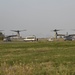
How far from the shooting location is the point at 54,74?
40.5 feet

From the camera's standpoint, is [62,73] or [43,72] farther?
[43,72]

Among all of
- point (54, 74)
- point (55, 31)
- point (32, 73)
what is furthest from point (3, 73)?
point (55, 31)

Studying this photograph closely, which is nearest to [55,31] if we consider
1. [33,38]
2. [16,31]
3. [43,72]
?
[16,31]

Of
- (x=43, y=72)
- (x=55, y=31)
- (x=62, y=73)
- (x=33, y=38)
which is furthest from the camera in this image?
(x=55, y=31)

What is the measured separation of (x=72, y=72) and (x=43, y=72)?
1235 mm

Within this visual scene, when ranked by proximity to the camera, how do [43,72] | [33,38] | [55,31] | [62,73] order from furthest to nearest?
[55,31]
[33,38]
[43,72]
[62,73]

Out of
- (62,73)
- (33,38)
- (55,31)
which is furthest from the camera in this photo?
(55,31)

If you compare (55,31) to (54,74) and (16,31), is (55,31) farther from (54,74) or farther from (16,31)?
(54,74)

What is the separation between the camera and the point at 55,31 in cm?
15512

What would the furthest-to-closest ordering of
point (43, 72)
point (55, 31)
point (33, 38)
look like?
1. point (55, 31)
2. point (33, 38)
3. point (43, 72)

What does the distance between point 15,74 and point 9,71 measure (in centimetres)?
52

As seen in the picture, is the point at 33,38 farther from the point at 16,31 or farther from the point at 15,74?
the point at 15,74

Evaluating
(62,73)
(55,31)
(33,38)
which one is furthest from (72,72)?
(55,31)

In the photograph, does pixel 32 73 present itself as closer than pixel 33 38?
Yes
